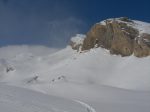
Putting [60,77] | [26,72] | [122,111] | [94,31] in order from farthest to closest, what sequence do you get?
[26,72] < [94,31] < [60,77] < [122,111]

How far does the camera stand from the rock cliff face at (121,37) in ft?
497

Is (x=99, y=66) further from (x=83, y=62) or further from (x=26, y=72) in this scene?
(x=26, y=72)

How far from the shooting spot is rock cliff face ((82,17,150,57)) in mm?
151375

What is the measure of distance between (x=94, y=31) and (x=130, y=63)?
31896 mm

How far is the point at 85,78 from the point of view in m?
140

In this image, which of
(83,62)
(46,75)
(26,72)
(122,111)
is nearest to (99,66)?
(83,62)

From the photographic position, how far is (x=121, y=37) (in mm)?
160750

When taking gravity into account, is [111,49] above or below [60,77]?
above

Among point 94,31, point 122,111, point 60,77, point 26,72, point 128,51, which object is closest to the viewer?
point 122,111

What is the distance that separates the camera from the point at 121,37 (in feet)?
527

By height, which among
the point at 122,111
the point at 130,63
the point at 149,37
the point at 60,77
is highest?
the point at 149,37

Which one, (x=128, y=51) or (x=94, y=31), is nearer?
(x=128, y=51)

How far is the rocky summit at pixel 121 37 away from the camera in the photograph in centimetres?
15138

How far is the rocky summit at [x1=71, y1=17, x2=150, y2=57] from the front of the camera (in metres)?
151
